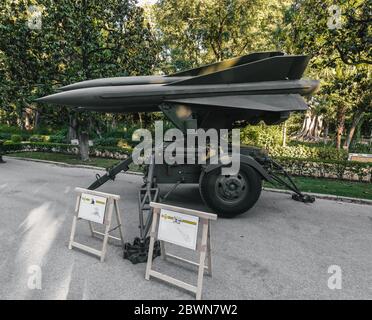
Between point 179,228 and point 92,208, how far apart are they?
167cm

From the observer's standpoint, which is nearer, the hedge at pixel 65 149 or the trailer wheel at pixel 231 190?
the trailer wheel at pixel 231 190

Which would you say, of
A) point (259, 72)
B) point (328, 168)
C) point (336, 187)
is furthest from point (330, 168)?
point (259, 72)

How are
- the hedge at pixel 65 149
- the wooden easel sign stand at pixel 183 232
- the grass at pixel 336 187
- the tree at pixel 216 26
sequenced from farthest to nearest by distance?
1. the hedge at pixel 65 149
2. the tree at pixel 216 26
3. the grass at pixel 336 187
4. the wooden easel sign stand at pixel 183 232

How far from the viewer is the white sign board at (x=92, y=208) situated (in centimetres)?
419

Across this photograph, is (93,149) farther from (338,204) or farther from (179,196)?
(338,204)

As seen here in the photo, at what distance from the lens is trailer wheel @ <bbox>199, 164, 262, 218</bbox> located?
6.01m

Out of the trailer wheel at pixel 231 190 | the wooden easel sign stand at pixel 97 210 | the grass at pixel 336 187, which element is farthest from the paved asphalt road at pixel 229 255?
the grass at pixel 336 187

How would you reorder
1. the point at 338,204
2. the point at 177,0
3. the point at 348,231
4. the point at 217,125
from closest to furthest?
1. the point at 348,231
2. the point at 217,125
3. the point at 338,204
4. the point at 177,0

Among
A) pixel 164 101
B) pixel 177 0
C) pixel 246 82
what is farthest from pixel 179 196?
pixel 177 0

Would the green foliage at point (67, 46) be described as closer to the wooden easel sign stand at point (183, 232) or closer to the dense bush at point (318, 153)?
the dense bush at point (318, 153)

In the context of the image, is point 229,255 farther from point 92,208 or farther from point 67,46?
point 67,46

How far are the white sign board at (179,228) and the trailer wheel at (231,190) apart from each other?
2496 mm
